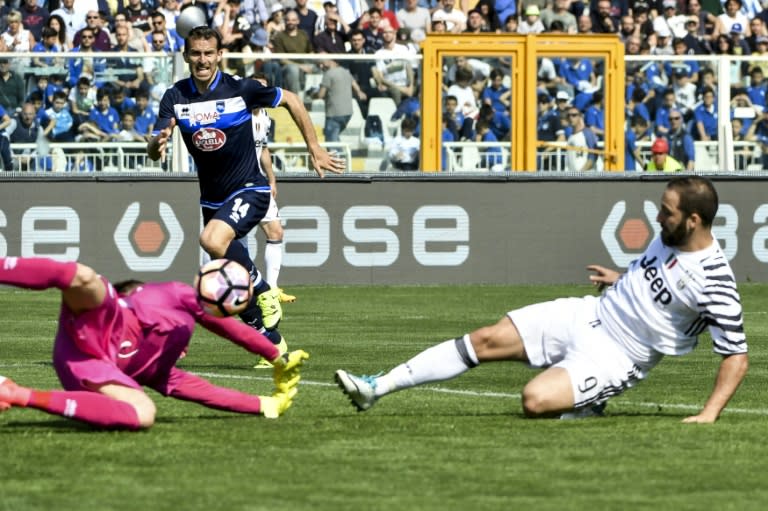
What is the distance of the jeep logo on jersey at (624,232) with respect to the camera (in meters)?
22.2

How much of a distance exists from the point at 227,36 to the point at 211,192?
1164cm

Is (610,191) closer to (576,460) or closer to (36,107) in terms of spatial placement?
(36,107)

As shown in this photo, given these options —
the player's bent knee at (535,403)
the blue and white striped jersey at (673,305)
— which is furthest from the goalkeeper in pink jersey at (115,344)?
the blue and white striped jersey at (673,305)

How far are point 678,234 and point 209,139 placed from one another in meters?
4.78

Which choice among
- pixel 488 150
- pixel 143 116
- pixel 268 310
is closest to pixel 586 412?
pixel 268 310

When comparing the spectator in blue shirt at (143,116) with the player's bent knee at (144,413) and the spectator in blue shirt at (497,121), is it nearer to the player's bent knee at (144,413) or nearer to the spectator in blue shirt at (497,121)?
the spectator in blue shirt at (497,121)

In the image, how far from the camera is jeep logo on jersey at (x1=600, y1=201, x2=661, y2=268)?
872 inches

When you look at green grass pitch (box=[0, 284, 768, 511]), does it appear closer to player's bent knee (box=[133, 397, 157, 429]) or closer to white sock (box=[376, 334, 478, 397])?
player's bent knee (box=[133, 397, 157, 429])

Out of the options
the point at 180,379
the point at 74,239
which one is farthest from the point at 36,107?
the point at 180,379

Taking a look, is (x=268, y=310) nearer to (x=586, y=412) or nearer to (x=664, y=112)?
(x=586, y=412)

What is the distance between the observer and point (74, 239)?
2109 centimetres

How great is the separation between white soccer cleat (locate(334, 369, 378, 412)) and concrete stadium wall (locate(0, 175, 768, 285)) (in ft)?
41.1

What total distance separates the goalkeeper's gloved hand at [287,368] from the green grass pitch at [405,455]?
0.22 metres

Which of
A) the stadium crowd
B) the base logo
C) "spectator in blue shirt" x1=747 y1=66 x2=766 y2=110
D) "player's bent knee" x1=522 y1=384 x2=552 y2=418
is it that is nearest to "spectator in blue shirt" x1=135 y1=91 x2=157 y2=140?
the stadium crowd
